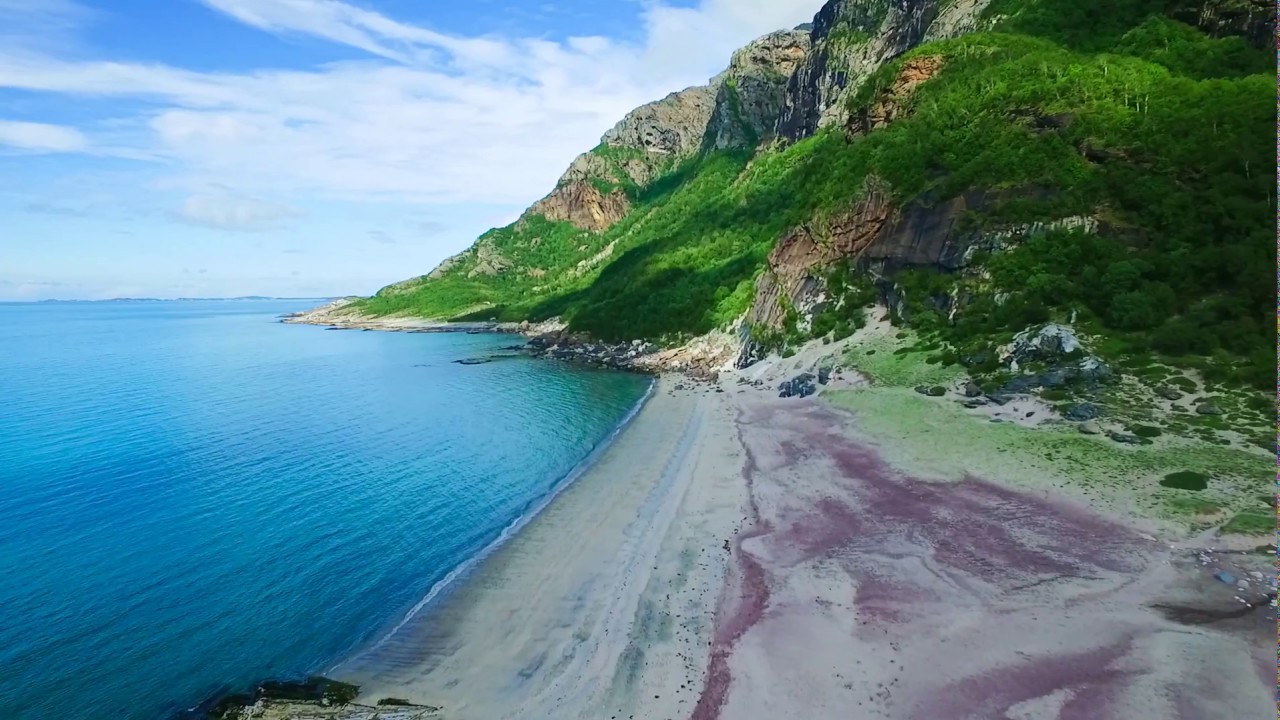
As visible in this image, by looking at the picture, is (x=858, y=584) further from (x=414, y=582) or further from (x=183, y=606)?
(x=183, y=606)

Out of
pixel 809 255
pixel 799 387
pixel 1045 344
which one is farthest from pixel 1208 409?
pixel 809 255

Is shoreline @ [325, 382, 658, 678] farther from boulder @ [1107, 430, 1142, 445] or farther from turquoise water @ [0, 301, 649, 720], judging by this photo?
boulder @ [1107, 430, 1142, 445]

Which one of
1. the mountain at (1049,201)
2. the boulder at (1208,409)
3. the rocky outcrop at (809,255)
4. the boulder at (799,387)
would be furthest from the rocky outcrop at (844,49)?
the boulder at (1208,409)

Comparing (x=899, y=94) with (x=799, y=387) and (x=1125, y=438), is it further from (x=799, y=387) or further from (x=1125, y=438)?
(x=1125, y=438)

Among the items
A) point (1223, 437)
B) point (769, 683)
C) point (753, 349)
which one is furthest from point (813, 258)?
point (769, 683)

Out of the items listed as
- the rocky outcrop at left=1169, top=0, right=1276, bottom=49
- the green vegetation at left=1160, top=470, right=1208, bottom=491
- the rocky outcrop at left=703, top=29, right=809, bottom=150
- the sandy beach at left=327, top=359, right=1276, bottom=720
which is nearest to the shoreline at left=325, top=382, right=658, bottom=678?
the sandy beach at left=327, top=359, right=1276, bottom=720

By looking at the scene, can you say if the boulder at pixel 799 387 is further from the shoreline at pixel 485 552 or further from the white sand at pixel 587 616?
the white sand at pixel 587 616
